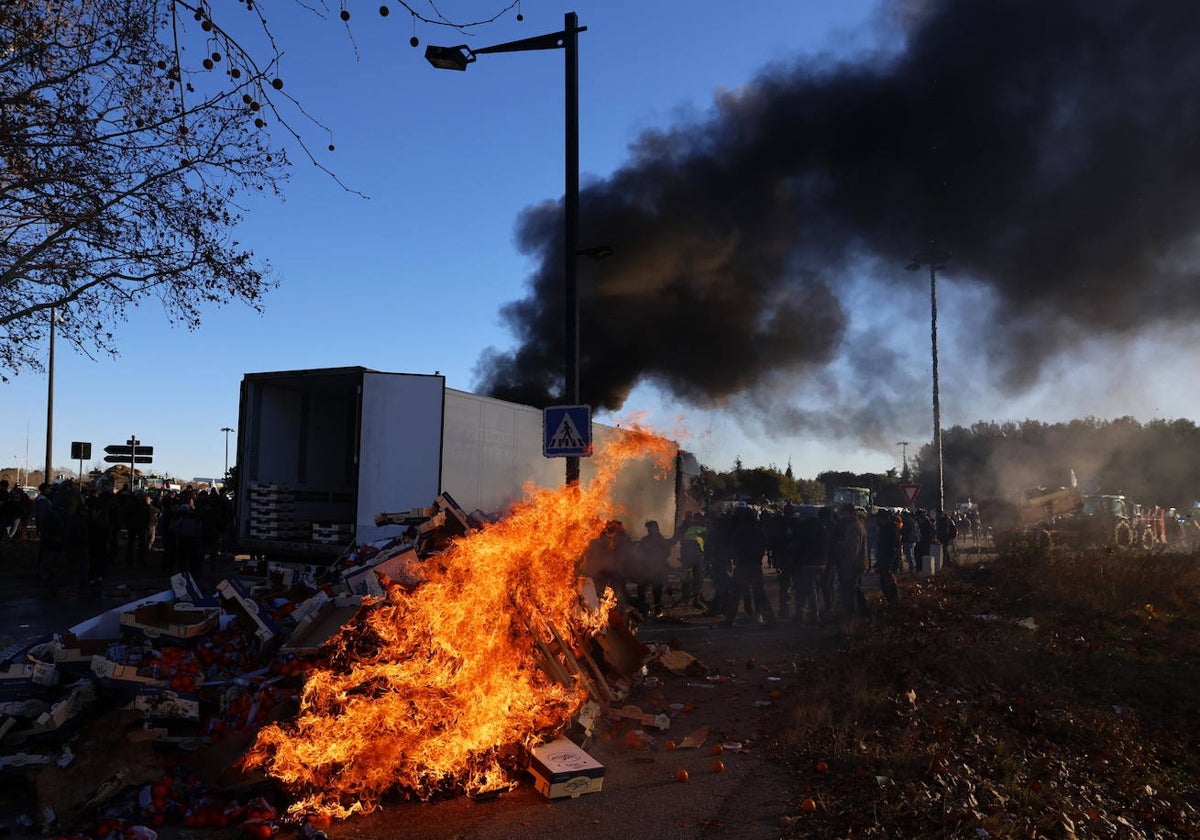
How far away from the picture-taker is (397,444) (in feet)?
34.9

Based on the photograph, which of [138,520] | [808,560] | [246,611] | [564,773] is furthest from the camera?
[138,520]

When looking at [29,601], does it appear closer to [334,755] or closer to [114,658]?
[114,658]

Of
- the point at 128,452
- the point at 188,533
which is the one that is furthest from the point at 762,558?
the point at 128,452

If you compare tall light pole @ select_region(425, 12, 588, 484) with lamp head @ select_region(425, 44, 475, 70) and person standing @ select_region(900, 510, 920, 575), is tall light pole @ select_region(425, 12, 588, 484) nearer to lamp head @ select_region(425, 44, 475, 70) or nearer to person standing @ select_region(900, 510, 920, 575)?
lamp head @ select_region(425, 44, 475, 70)

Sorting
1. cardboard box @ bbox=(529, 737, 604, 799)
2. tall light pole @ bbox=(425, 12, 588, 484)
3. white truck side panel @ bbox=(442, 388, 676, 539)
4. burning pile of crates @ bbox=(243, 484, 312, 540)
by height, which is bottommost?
cardboard box @ bbox=(529, 737, 604, 799)

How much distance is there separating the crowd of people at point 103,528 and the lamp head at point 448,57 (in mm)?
9233

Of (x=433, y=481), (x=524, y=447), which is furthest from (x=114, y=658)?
(x=524, y=447)

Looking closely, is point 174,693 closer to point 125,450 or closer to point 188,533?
point 188,533

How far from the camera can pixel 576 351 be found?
9633 mm

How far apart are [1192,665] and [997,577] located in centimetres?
613

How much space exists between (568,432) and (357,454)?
3.18m

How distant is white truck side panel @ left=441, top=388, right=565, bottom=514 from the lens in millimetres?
11109

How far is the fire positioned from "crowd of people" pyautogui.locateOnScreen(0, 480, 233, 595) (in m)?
9.29

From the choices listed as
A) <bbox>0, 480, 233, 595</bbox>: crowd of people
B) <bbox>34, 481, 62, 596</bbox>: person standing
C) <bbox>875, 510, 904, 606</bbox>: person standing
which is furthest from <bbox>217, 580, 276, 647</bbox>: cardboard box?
<bbox>875, 510, 904, 606</bbox>: person standing
